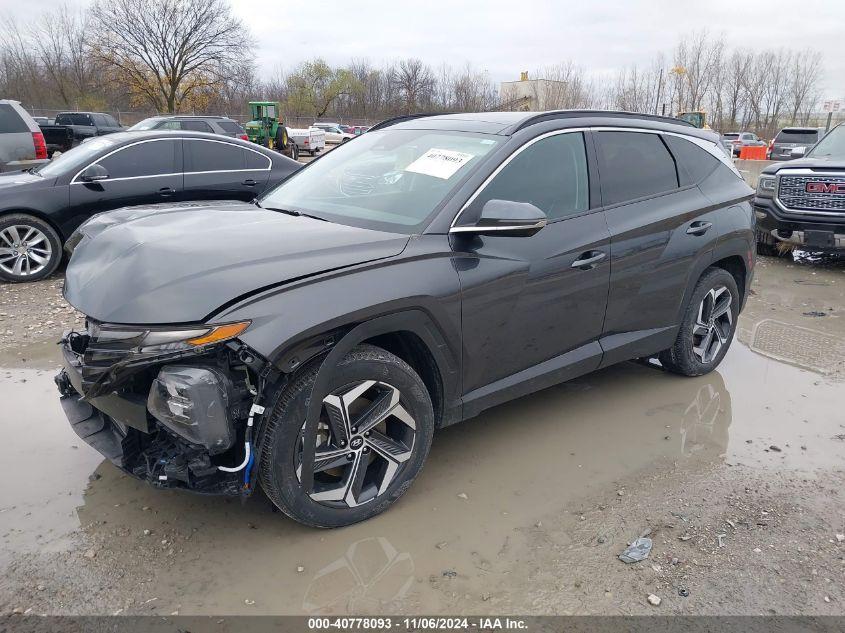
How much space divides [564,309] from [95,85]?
51485mm

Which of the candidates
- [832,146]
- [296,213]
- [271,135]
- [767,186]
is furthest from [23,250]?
[271,135]

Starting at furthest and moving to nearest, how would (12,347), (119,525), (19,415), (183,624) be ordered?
1. (12,347)
2. (19,415)
3. (119,525)
4. (183,624)

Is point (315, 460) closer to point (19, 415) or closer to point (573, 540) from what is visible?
point (573, 540)

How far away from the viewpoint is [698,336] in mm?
4652

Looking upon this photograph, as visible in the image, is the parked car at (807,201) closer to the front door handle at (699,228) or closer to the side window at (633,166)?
the front door handle at (699,228)

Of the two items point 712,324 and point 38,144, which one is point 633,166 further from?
point 38,144

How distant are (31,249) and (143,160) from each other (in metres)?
1.54

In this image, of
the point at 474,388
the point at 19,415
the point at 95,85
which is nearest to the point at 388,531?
the point at 474,388

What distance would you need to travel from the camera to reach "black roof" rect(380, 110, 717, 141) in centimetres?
355

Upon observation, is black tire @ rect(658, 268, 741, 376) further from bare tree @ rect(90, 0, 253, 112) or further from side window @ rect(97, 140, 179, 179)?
bare tree @ rect(90, 0, 253, 112)

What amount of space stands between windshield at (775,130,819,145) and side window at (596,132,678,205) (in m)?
22.1

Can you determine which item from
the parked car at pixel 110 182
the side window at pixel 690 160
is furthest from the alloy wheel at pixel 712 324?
the parked car at pixel 110 182

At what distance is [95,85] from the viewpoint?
45.8 meters

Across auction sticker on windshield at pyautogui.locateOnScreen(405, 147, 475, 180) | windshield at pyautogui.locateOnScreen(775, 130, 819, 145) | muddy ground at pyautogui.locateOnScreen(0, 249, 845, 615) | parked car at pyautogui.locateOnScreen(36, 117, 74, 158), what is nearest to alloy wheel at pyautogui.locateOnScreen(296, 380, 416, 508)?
muddy ground at pyautogui.locateOnScreen(0, 249, 845, 615)
